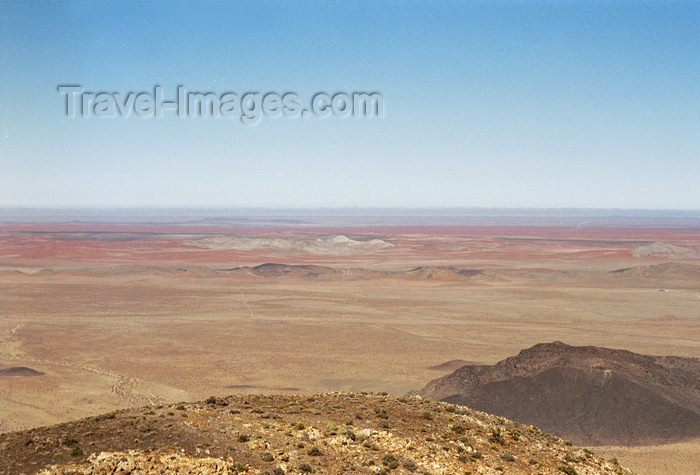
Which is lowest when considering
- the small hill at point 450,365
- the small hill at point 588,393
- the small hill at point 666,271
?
the small hill at point 450,365

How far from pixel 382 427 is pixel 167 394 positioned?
21.1 metres

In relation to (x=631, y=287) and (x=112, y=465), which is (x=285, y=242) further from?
(x=112, y=465)

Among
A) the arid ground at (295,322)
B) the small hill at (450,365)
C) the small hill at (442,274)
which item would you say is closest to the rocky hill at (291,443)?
the arid ground at (295,322)

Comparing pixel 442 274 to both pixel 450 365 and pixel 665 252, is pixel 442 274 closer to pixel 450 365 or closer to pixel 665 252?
pixel 450 365

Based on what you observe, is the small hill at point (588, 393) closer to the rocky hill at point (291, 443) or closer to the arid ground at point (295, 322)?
the arid ground at point (295, 322)

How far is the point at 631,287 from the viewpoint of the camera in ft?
261

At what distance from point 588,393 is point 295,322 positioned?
104 ft

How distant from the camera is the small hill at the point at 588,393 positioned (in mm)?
25141

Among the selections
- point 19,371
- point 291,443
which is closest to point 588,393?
point 291,443

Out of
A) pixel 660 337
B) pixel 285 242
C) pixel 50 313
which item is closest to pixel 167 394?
pixel 50 313

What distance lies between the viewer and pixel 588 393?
27281mm

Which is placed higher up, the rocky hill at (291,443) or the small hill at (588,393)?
the rocky hill at (291,443)

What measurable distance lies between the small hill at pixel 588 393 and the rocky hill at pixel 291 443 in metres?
11.7

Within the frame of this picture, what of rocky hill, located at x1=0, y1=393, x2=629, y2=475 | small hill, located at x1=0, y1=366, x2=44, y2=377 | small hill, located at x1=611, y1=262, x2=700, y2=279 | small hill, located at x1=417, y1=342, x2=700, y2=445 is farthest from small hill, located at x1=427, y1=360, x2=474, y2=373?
small hill, located at x1=611, y1=262, x2=700, y2=279
